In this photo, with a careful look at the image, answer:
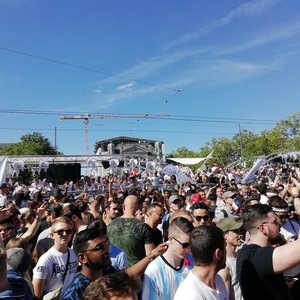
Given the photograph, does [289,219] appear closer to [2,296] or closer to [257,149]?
[2,296]

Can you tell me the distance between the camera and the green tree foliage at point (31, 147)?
67.8 m

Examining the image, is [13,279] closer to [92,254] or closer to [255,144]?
[92,254]

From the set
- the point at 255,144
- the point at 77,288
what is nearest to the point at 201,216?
the point at 77,288

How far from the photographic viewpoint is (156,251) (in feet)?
10.0

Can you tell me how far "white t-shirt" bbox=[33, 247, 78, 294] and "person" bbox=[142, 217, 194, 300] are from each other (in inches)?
42.6

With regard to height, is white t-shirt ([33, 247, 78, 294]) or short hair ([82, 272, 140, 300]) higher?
short hair ([82, 272, 140, 300])

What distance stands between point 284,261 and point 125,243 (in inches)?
89.3

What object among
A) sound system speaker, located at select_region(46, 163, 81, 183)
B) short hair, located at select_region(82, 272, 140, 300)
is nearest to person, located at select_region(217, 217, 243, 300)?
short hair, located at select_region(82, 272, 140, 300)

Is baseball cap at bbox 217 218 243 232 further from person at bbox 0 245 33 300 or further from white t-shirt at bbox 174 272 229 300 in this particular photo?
person at bbox 0 245 33 300

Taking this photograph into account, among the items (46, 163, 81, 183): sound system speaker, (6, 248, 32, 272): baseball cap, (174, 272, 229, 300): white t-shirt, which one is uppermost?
(46, 163, 81, 183): sound system speaker

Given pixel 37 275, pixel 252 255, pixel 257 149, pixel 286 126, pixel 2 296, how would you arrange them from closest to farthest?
pixel 2 296
pixel 252 255
pixel 37 275
pixel 286 126
pixel 257 149

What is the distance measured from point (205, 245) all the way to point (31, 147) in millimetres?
70727

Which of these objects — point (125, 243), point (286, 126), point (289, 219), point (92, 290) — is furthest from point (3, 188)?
point (286, 126)

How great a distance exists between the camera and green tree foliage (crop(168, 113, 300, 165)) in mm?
54375
